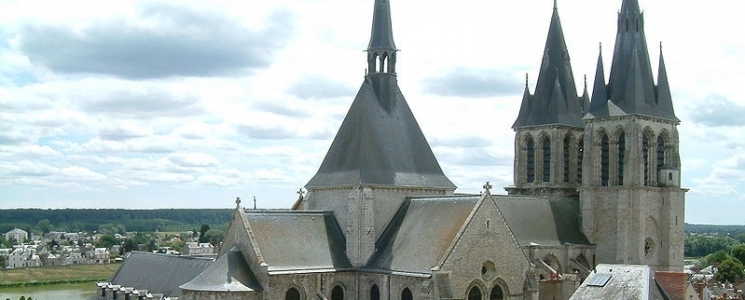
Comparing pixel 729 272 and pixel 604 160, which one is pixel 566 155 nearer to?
pixel 604 160

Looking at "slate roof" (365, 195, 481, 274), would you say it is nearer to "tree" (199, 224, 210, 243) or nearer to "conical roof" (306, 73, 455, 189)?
"conical roof" (306, 73, 455, 189)

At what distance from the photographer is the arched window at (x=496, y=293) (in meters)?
41.4

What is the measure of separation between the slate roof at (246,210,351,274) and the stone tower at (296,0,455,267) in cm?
71

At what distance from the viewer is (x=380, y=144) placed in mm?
45375

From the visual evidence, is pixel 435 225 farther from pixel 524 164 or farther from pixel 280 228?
pixel 524 164

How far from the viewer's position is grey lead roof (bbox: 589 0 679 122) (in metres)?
53.0

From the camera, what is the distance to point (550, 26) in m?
59.5

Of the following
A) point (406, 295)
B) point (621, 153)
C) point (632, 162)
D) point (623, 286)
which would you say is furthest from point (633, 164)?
point (623, 286)

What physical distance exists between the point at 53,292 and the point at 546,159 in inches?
2511

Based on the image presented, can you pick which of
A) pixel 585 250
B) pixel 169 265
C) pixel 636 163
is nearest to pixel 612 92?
pixel 636 163

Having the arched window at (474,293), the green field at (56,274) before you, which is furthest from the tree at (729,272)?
the green field at (56,274)

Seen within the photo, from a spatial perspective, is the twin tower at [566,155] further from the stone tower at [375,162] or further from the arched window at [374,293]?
the arched window at [374,293]

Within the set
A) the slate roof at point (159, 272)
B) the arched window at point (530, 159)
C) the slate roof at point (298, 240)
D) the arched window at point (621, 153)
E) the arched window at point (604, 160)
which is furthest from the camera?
the arched window at point (530, 159)

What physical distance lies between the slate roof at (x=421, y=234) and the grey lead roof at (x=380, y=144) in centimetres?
204
